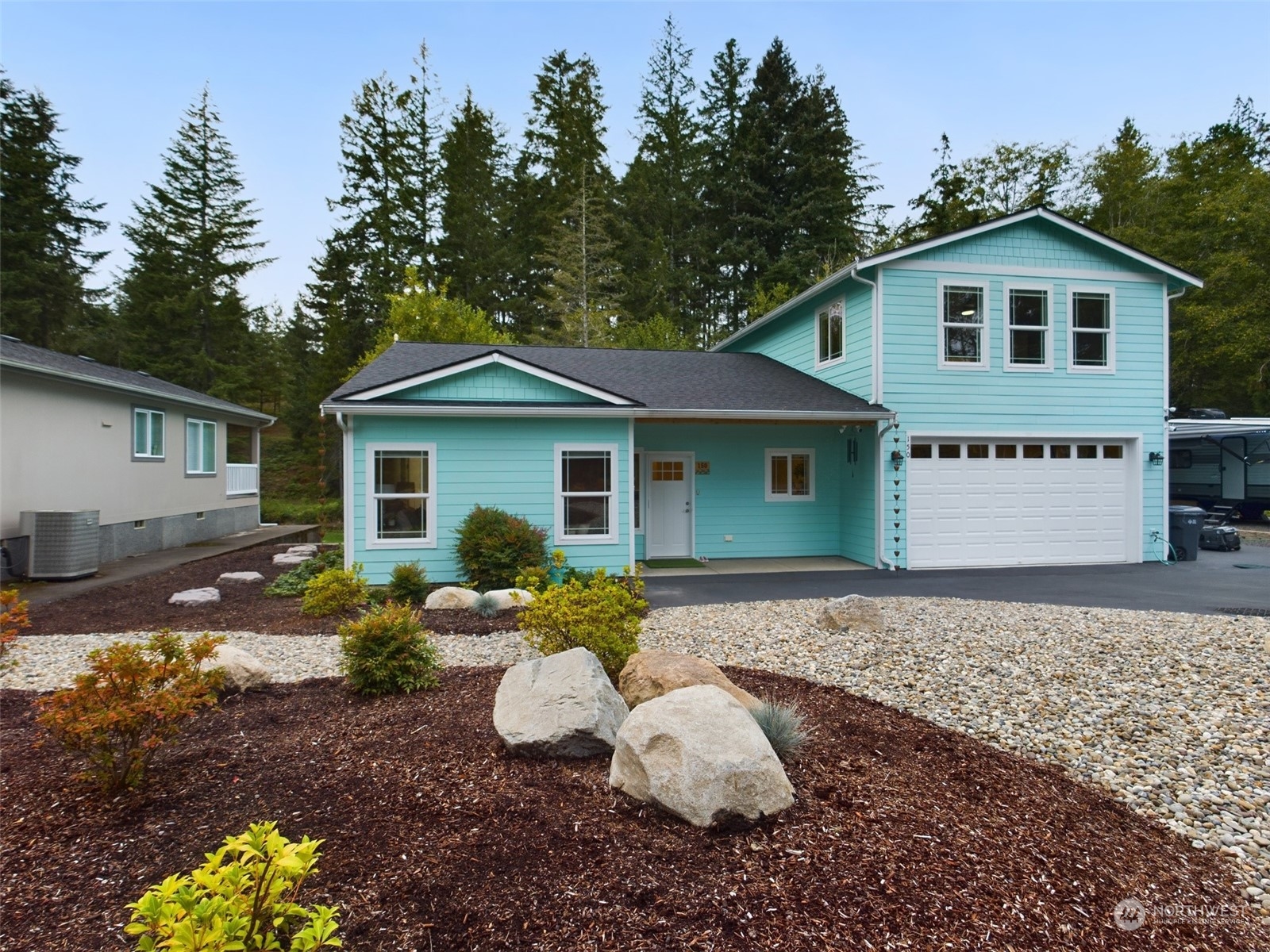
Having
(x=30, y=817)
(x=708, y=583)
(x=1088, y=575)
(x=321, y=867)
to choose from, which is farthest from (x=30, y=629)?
(x=1088, y=575)

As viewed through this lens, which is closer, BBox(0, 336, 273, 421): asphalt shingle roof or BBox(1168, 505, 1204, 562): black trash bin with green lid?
A: BBox(0, 336, 273, 421): asphalt shingle roof

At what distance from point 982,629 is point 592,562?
530 cm

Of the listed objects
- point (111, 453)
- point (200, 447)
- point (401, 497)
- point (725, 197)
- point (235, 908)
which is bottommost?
point (235, 908)

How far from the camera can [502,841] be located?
2781mm

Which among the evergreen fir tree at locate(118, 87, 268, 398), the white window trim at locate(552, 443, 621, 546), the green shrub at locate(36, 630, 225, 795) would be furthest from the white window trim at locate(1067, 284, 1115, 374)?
the evergreen fir tree at locate(118, 87, 268, 398)

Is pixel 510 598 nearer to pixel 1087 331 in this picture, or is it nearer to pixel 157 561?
pixel 157 561

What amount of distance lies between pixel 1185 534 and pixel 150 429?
67.7 feet

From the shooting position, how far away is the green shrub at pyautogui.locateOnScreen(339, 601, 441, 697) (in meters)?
4.70

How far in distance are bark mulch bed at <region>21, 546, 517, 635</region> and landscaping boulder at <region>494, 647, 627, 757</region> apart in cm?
336

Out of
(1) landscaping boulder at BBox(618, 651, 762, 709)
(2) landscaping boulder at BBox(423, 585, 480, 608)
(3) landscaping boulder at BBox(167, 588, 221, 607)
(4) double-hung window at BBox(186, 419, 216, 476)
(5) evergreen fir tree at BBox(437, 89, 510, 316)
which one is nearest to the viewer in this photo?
(1) landscaping boulder at BBox(618, 651, 762, 709)

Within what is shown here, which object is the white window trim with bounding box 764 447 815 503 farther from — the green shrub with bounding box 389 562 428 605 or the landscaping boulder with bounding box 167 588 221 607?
the landscaping boulder with bounding box 167 588 221 607

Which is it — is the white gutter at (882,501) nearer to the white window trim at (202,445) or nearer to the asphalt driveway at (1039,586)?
the asphalt driveway at (1039,586)

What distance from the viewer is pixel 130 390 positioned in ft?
42.1

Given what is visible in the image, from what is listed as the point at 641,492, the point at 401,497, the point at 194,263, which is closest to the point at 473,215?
the point at 194,263
